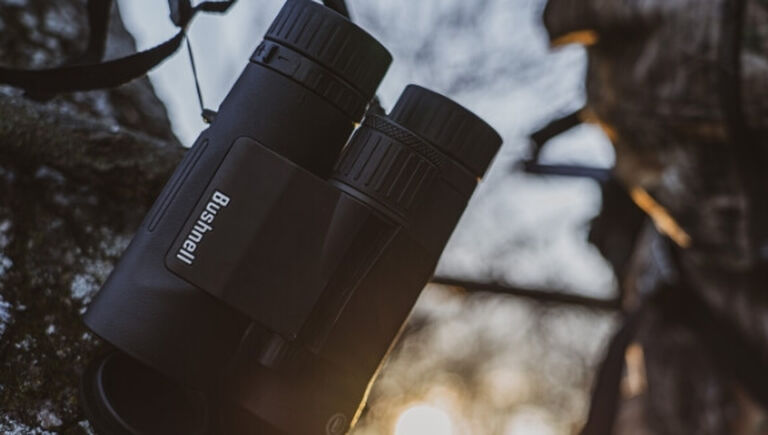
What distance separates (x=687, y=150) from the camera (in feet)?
8.16

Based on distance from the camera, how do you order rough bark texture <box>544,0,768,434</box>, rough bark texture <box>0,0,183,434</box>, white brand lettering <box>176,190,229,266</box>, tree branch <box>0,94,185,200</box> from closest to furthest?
white brand lettering <box>176,190,229,266</box> < rough bark texture <box>0,0,183,434</box> < tree branch <box>0,94,185,200</box> < rough bark texture <box>544,0,768,434</box>

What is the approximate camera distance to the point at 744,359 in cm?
219

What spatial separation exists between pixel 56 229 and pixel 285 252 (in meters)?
0.45

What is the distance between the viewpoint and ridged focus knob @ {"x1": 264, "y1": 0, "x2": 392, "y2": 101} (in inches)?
26.3

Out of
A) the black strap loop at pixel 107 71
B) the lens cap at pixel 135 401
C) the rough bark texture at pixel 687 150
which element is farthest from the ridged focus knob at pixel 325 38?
the rough bark texture at pixel 687 150

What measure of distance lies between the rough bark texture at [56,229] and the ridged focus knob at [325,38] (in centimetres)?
41

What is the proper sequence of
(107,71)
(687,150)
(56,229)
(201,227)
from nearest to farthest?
(201,227)
(107,71)
(56,229)
(687,150)

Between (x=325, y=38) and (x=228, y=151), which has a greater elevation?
(x=325, y=38)

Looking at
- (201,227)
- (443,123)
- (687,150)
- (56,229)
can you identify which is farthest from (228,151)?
(687,150)

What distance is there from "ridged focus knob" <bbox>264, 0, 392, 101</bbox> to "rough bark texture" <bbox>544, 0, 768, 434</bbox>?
1.76 m

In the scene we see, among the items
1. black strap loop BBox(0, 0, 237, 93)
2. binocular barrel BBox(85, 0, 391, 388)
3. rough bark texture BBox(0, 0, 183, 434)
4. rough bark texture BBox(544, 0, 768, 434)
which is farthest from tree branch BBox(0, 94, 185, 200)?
rough bark texture BBox(544, 0, 768, 434)

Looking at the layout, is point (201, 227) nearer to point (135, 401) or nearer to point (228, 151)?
point (228, 151)

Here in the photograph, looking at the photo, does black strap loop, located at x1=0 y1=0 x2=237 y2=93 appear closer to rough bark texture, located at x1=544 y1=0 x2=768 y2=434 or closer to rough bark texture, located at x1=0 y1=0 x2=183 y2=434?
rough bark texture, located at x1=0 y1=0 x2=183 y2=434

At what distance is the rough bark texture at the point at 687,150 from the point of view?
2.31 m
